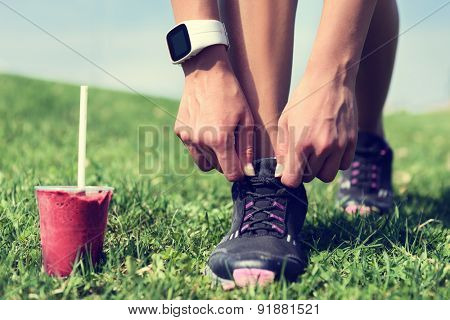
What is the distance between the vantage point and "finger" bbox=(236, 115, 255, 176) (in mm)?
1907

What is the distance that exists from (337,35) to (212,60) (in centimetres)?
43

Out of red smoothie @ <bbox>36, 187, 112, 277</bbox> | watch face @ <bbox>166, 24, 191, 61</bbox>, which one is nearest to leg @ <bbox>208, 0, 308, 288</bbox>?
watch face @ <bbox>166, 24, 191, 61</bbox>

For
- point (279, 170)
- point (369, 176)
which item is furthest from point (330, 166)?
point (369, 176)

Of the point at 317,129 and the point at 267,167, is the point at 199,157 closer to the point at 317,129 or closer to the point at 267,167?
the point at 267,167

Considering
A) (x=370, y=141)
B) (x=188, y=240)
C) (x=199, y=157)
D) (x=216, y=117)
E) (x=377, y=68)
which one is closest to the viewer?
(x=216, y=117)

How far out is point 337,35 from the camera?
191 cm

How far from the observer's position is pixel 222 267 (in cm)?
177

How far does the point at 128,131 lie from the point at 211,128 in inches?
141

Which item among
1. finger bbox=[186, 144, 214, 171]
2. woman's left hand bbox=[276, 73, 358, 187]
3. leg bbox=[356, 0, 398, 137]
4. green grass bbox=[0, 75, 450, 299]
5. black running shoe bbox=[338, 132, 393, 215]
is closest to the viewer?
green grass bbox=[0, 75, 450, 299]

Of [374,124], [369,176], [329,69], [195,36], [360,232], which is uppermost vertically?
[195,36]

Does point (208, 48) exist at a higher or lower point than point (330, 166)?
higher

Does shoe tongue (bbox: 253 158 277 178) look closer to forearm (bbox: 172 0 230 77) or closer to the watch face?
forearm (bbox: 172 0 230 77)

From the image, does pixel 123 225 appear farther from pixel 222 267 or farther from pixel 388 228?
pixel 388 228
